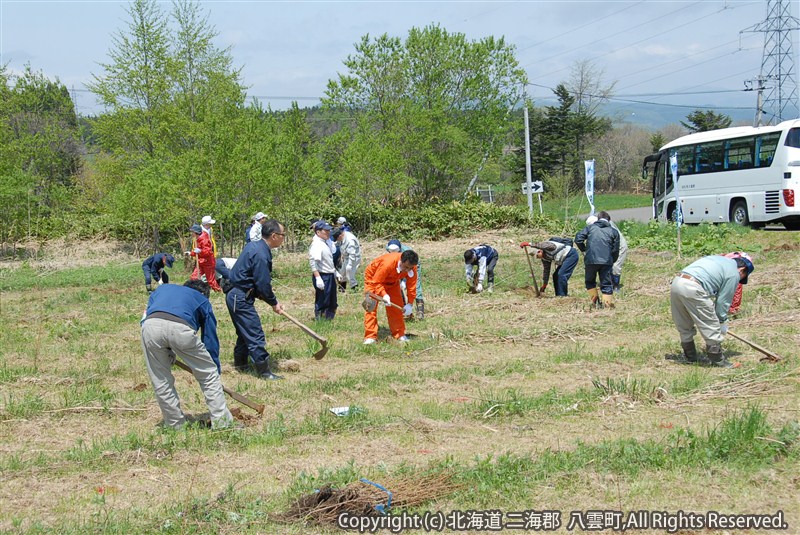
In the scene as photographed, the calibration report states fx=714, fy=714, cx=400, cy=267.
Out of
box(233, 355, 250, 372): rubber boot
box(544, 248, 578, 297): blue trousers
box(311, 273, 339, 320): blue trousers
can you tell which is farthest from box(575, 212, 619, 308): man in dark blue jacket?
box(233, 355, 250, 372): rubber boot

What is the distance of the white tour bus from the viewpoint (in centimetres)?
2088

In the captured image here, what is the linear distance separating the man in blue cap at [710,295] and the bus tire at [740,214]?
15699 mm

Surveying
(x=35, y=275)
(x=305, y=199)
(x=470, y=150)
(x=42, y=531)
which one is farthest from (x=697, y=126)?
(x=42, y=531)

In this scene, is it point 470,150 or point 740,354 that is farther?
point 470,150

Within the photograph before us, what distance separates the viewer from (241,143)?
20484mm

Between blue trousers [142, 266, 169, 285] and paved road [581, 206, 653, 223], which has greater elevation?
paved road [581, 206, 653, 223]

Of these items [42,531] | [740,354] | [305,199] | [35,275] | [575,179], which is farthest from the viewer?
[575,179]

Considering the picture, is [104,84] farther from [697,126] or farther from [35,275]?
[697,126]

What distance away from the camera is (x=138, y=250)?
26.8 metres

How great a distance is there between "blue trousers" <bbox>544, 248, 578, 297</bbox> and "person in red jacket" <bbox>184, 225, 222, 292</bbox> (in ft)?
22.5

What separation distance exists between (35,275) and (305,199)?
8399 mm

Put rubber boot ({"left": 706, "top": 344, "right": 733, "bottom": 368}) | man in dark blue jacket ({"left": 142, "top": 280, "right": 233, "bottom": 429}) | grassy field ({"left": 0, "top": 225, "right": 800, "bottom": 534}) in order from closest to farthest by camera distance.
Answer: grassy field ({"left": 0, "top": 225, "right": 800, "bottom": 534})
man in dark blue jacket ({"left": 142, "top": 280, "right": 233, "bottom": 429})
rubber boot ({"left": 706, "top": 344, "right": 733, "bottom": 368})

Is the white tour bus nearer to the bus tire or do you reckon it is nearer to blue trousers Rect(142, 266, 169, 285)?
the bus tire

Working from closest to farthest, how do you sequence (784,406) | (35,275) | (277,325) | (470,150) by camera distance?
(784,406), (277,325), (35,275), (470,150)
